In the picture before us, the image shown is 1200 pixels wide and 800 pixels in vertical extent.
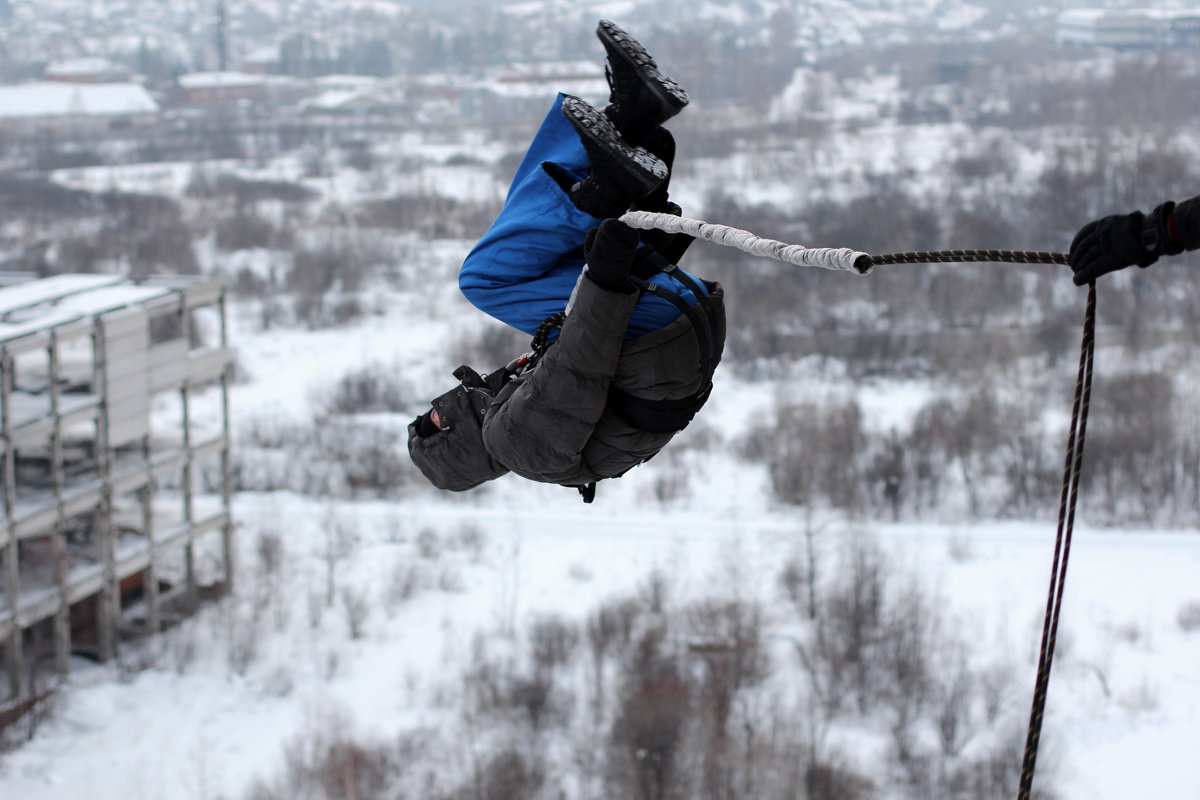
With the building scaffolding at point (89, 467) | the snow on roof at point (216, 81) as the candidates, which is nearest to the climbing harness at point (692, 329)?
the building scaffolding at point (89, 467)

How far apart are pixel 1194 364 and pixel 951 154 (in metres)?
17.9

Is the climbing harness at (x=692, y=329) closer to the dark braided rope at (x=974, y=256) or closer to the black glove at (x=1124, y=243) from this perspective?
the dark braided rope at (x=974, y=256)

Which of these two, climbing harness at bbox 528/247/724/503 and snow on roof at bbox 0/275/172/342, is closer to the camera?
climbing harness at bbox 528/247/724/503

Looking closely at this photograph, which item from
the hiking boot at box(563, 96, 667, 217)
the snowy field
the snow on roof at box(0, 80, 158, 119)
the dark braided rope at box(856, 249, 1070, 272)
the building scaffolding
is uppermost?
the snow on roof at box(0, 80, 158, 119)

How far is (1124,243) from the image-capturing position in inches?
75.9

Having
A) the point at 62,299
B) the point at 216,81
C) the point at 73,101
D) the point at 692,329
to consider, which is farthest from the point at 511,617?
the point at 216,81

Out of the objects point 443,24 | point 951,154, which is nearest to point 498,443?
point 951,154

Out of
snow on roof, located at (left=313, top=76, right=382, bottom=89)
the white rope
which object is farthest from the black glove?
snow on roof, located at (left=313, top=76, right=382, bottom=89)

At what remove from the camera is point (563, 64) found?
63.3 meters

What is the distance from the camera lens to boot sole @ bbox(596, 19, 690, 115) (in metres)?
2.15

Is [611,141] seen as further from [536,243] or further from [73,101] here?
[73,101]

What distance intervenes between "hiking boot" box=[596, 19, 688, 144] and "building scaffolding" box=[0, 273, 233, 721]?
8763mm

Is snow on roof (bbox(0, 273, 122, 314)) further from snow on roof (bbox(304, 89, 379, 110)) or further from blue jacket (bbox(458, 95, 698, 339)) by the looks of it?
snow on roof (bbox(304, 89, 379, 110))

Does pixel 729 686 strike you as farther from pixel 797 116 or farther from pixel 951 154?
pixel 797 116
